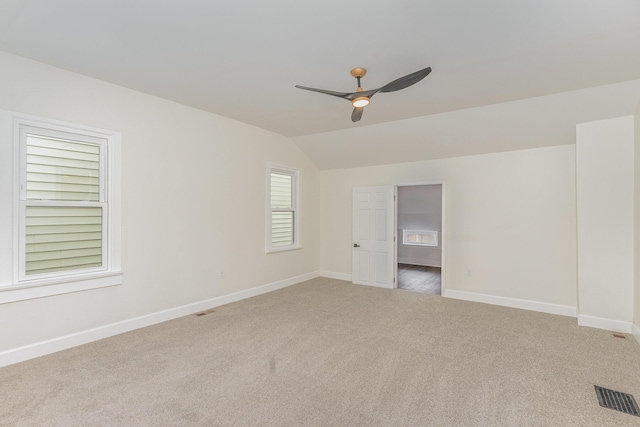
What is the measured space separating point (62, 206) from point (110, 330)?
142cm

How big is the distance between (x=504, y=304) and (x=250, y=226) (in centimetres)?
416

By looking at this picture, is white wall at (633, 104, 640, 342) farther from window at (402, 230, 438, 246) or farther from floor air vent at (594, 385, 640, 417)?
window at (402, 230, 438, 246)

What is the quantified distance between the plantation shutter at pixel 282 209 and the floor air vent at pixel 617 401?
14.8 ft

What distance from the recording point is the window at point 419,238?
8.37 metres

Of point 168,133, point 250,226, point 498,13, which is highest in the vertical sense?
point 498,13

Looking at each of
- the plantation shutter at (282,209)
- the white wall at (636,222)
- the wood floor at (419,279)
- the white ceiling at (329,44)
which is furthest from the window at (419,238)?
the white ceiling at (329,44)

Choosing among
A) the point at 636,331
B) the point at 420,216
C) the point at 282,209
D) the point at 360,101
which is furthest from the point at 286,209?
the point at 636,331

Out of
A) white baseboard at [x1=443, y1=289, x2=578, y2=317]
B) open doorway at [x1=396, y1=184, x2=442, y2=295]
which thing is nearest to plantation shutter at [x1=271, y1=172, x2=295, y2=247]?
white baseboard at [x1=443, y1=289, x2=578, y2=317]

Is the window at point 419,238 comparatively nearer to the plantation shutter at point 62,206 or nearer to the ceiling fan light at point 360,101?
the ceiling fan light at point 360,101

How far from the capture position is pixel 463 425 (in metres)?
2.02

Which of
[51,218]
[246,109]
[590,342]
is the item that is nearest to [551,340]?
[590,342]

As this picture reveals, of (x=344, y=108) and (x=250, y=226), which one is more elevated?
(x=344, y=108)

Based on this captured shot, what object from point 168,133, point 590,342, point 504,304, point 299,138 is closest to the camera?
point 590,342

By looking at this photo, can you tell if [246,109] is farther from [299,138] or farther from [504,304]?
[504,304]
